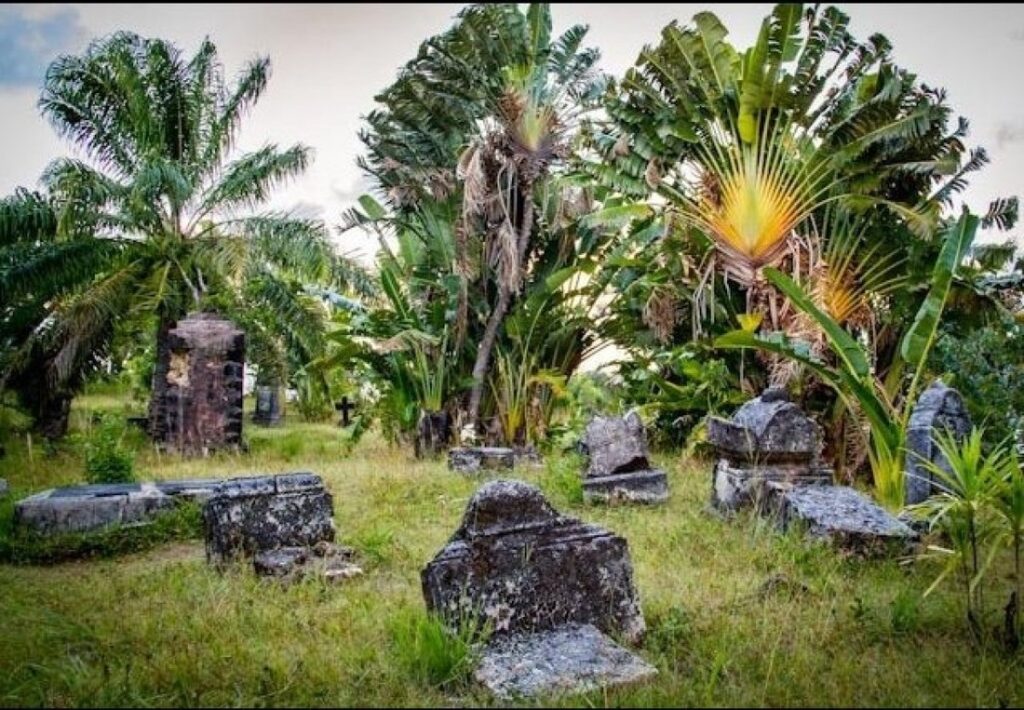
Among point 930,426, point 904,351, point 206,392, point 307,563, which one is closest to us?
point 307,563

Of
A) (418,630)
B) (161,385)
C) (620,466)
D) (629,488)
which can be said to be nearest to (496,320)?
(620,466)

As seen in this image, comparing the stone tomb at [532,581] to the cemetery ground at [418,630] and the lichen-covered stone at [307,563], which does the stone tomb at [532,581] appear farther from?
the lichen-covered stone at [307,563]

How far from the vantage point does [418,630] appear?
3.09m

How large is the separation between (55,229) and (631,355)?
9314 mm

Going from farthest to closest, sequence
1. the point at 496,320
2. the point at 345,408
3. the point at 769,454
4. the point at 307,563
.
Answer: the point at 345,408 → the point at 496,320 → the point at 769,454 → the point at 307,563

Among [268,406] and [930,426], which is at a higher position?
[930,426]

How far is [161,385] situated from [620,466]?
9024mm

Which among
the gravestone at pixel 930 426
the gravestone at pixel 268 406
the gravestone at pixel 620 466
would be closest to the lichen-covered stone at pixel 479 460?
the gravestone at pixel 620 466

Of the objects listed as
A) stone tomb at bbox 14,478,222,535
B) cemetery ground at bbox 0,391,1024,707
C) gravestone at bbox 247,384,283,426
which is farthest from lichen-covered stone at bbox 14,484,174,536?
gravestone at bbox 247,384,283,426

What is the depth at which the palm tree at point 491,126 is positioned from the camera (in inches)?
438

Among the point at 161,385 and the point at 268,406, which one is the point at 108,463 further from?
the point at 268,406

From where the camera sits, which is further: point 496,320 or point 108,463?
point 496,320

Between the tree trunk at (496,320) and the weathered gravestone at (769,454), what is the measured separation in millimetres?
5358

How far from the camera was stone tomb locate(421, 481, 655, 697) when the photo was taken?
339 centimetres
